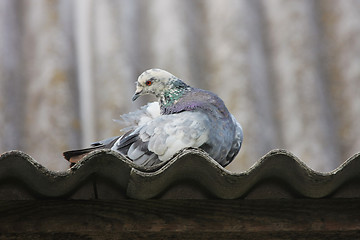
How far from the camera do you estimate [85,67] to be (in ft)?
7.18

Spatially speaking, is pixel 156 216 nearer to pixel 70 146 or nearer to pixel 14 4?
pixel 70 146

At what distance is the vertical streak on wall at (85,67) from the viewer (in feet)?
7.02

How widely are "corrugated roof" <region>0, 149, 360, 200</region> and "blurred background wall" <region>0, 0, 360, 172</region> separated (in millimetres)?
1178

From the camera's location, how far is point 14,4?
7.13 ft

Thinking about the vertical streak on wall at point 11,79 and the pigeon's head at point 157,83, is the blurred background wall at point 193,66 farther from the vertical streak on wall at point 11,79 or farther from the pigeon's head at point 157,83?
the pigeon's head at point 157,83

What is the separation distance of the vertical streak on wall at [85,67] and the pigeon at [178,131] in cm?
95

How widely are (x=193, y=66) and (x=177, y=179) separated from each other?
1382 mm

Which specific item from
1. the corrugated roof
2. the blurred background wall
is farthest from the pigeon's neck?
the blurred background wall

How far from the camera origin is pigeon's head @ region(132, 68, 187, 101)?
1200 mm

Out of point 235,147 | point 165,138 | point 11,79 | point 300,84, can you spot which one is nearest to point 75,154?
point 165,138

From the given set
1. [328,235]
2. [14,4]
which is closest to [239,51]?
[14,4]

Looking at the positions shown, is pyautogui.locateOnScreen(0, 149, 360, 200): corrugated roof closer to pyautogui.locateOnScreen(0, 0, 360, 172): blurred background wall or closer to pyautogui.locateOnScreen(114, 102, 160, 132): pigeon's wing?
pyautogui.locateOnScreen(114, 102, 160, 132): pigeon's wing

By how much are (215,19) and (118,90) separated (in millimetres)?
481

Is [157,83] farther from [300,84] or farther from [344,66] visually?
[344,66]
